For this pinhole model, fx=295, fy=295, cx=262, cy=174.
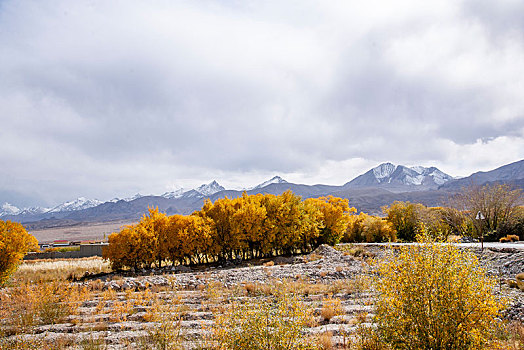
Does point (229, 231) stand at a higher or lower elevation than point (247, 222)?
lower

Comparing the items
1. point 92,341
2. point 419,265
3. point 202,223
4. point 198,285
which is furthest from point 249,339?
point 202,223

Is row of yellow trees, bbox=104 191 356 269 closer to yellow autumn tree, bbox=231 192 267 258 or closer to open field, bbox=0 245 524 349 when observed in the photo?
yellow autumn tree, bbox=231 192 267 258

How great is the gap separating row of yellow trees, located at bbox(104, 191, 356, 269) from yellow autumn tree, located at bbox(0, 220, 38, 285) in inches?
325

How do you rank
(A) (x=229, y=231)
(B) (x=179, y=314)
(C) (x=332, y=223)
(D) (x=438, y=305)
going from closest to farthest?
(D) (x=438, y=305) < (B) (x=179, y=314) < (A) (x=229, y=231) < (C) (x=332, y=223)

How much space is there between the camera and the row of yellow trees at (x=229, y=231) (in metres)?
32.2

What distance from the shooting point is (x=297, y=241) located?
1608 inches

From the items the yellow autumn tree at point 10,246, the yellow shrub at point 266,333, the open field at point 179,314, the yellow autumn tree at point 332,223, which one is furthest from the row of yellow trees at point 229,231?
the yellow shrub at point 266,333

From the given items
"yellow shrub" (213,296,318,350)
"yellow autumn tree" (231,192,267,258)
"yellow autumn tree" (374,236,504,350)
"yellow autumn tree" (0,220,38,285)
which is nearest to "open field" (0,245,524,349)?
"yellow shrub" (213,296,318,350)

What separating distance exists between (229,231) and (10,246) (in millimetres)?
21012

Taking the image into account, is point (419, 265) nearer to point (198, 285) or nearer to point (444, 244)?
point (444, 244)

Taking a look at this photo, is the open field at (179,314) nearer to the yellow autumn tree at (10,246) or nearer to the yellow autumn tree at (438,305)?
the yellow autumn tree at (438,305)

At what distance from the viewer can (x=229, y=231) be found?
37125mm

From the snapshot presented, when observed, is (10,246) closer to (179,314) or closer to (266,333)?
(179,314)

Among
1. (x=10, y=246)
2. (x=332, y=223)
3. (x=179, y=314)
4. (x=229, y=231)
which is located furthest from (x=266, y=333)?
(x=332, y=223)
